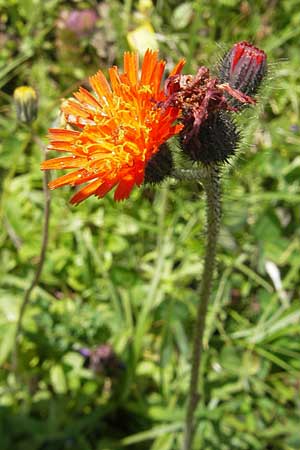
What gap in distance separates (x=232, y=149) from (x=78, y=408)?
59.9 inches

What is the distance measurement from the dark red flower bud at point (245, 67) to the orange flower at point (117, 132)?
21 centimetres

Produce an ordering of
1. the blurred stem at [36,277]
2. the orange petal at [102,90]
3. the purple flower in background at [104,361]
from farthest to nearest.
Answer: the purple flower in background at [104,361] < the blurred stem at [36,277] < the orange petal at [102,90]

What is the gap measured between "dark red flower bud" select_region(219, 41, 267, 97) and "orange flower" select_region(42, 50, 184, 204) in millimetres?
213

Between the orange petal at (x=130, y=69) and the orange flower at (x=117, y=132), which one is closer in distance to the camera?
the orange flower at (x=117, y=132)

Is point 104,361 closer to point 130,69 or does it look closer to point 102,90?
point 102,90

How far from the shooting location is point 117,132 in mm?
1597

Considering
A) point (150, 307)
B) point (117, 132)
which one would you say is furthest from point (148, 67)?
point (150, 307)

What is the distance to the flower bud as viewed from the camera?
215cm

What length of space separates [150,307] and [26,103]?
1.04m

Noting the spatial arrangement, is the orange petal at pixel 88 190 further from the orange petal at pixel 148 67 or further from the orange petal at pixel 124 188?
the orange petal at pixel 148 67

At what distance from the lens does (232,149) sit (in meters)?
1.53

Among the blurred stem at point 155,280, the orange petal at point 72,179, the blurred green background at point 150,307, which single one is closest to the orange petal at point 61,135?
the orange petal at point 72,179

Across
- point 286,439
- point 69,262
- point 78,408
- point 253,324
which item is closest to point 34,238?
point 69,262

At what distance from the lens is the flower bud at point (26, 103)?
2.15 meters
